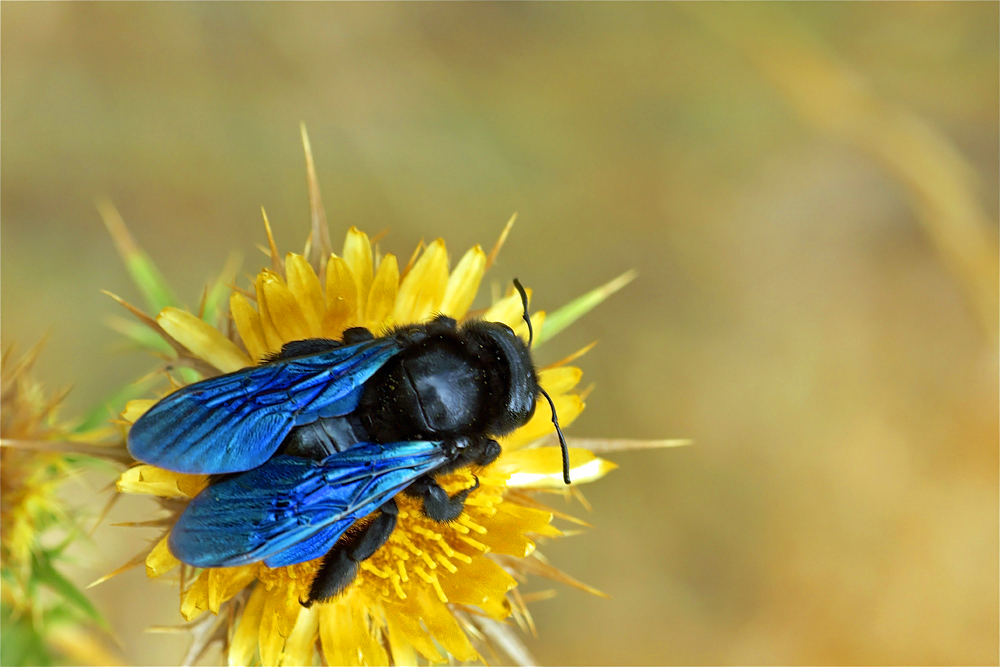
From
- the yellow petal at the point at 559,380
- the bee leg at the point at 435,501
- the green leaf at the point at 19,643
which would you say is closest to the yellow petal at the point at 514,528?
the bee leg at the point at 435,501

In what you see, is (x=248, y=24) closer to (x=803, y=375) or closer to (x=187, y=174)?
(x=187, y=174)

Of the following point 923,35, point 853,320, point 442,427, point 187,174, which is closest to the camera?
point 442,427

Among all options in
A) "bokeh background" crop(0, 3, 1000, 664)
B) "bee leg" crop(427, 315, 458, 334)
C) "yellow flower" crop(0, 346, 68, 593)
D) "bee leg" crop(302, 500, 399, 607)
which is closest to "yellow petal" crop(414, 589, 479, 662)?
"bee leg" crop(302, 500, 399, 607)

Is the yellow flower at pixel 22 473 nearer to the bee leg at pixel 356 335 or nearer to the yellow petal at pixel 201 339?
the yellow petal at pixel 201 339

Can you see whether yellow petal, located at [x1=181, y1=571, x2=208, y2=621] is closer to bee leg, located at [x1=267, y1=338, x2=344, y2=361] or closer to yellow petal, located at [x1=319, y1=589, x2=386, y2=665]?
yellow petal, located at [x1=319, y1=589, x2=386, y2=665]

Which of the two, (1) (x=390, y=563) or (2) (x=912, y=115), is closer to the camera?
(1) (x=390, y=563)

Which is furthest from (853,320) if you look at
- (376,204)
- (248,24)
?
(248,24)

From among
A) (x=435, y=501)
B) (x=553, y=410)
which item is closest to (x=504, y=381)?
(x=553, y=410)

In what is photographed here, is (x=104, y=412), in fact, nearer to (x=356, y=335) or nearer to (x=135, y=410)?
(x=135, y=410)
